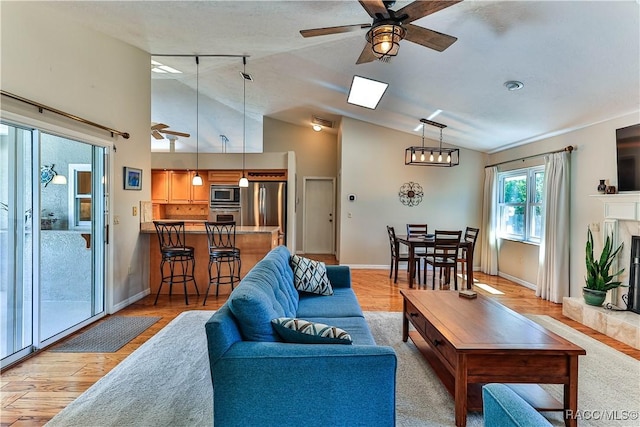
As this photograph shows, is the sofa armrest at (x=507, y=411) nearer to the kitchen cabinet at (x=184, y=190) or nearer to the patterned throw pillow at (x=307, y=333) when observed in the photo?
the patterned throw pillow at (x=307, y=333)

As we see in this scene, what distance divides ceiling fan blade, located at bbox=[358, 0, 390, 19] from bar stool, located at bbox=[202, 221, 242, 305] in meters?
3.01

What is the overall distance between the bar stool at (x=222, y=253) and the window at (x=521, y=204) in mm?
4478

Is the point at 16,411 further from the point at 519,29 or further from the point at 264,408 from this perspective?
the point at 519,29

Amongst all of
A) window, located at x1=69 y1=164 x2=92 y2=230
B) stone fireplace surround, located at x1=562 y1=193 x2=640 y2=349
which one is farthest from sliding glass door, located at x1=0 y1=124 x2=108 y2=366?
stone fireplace surround, located at x1=562 y1=193 x2=640 y2=349

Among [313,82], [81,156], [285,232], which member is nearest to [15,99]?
[81,156]

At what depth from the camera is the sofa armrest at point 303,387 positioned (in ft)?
4.84

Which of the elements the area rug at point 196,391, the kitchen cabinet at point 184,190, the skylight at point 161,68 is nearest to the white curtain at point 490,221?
the area rug at point 196,391

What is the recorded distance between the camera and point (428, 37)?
242 cm

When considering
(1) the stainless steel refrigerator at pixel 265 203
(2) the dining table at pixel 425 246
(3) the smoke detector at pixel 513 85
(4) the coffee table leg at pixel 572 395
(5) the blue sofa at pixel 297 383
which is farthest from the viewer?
(1) the stainless steel refrigerator at pixel 265 203

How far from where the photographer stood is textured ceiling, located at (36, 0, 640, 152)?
2.58 metres

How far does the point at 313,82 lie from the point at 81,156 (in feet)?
10.4

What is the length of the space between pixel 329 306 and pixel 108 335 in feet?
7.39

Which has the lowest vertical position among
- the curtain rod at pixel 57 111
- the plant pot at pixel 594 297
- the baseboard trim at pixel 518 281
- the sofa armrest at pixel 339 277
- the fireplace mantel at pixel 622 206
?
the baseboard trim at pixel 518 281

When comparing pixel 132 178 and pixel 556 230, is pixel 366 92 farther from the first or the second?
pixel 132 178
